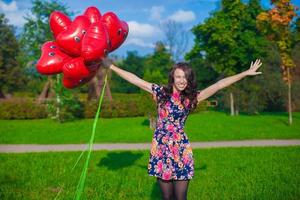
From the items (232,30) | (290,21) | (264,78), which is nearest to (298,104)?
(264,78)

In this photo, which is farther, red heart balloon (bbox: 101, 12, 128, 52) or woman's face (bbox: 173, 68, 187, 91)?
red heart balloon (bbox: 101, 12, 128, 52)

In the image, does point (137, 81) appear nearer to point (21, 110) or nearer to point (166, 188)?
point (166, 188)

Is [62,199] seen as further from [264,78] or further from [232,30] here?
[232,30]

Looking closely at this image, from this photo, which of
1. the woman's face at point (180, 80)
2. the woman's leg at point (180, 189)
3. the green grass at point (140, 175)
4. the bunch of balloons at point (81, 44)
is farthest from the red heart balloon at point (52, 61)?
the green grass at point (140, 175)

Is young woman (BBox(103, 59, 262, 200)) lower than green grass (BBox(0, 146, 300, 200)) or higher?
higher

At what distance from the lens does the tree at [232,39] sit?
32875 millimetres

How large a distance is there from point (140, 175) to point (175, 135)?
4.18 m

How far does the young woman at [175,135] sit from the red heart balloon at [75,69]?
3.69 ft

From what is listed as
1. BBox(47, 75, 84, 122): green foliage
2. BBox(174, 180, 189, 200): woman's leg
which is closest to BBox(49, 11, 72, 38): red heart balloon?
BBox(174, 180, 189, 200): woman's leg

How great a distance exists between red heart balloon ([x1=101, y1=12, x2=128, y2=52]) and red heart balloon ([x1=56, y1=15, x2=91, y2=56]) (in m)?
0.24

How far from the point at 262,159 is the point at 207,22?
26.3 meters

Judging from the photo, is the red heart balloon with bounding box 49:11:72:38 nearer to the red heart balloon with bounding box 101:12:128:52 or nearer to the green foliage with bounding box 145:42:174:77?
the red heart balloon with bounding box 101:12:128:52

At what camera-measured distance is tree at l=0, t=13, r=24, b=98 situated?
1801 inches

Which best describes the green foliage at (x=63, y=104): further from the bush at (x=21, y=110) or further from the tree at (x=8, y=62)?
the tree at (x=8, y=62)
